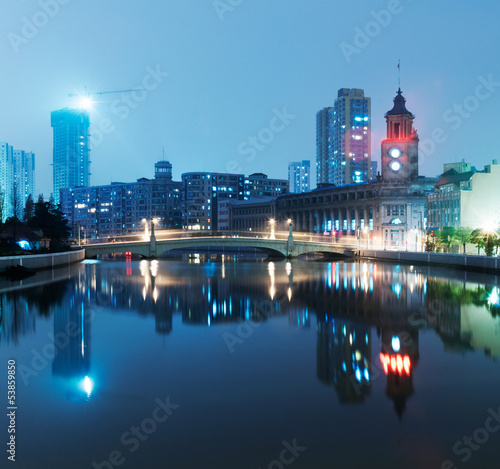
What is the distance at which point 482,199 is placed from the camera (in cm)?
8588

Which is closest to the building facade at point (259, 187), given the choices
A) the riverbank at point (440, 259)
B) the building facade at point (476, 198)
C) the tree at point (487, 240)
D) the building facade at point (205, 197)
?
the building facade at point (205, 197)

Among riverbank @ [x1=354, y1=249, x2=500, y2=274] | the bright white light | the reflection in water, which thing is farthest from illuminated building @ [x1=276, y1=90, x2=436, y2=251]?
the bright white light

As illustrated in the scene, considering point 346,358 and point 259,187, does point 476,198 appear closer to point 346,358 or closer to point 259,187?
point 346,358

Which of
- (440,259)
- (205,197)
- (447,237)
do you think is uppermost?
(205,197)

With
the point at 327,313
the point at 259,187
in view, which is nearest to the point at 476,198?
the point at 327,313

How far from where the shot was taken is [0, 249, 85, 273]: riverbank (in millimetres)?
45219

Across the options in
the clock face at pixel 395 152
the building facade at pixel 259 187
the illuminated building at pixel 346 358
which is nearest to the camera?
the illuminated building at pixel 346 358

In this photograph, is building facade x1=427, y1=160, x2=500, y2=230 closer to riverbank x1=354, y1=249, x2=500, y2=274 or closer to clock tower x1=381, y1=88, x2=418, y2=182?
riverbank x1=354, y1=249, x2=500, y2=274

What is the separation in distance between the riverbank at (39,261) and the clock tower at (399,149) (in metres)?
74.5

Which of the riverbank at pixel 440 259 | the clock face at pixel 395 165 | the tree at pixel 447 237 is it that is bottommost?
the riverbank at pixel 440 259

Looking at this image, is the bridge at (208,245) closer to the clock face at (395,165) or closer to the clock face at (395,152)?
the clock face at (395,165)

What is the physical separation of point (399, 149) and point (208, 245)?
56.1 m

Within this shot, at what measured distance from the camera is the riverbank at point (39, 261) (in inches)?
1780

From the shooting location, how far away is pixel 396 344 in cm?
1692
